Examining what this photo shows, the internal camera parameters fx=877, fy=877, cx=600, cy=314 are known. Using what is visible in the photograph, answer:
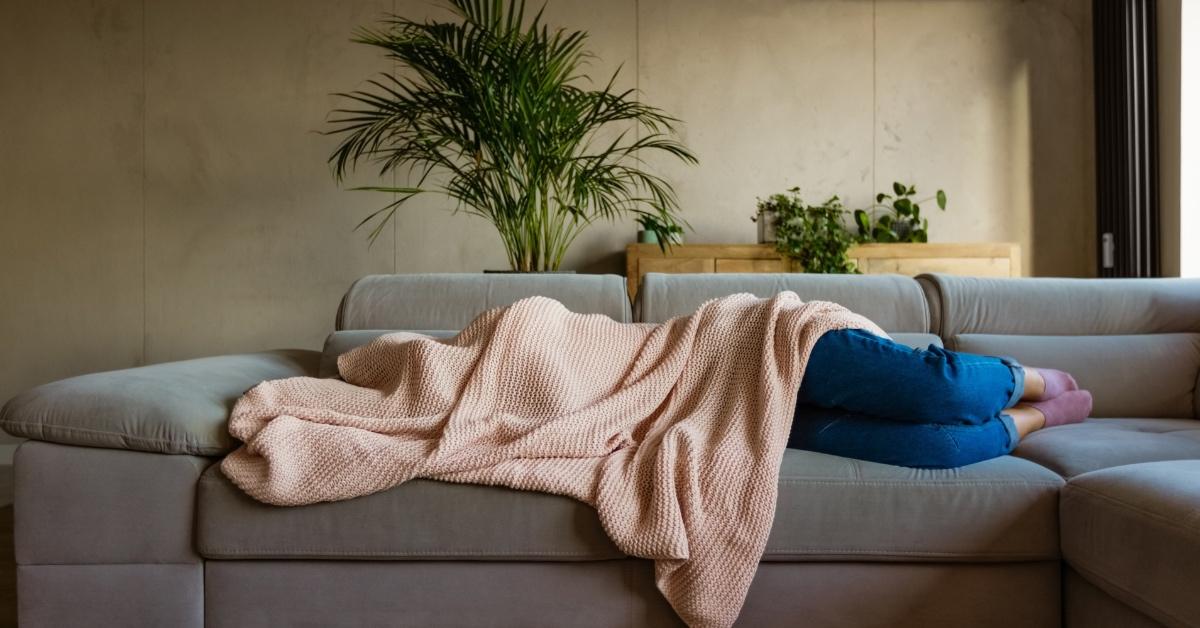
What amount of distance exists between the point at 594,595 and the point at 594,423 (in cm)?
32

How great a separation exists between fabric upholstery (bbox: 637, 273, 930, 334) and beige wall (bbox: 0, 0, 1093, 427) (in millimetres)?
1866

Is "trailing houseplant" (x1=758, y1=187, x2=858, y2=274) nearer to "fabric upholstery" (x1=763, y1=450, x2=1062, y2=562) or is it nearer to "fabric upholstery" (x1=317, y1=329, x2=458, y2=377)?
"fabric upholstery" (x1=317, y1=329, x2=458, y2=377)

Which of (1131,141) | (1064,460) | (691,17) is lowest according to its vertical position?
(1064,460)

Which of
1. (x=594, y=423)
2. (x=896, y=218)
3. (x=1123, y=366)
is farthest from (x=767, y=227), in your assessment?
(x=594, y=423)

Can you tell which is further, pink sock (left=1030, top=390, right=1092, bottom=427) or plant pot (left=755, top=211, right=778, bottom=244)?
plant pot (left=755, top=211, right=778, bottom=244)

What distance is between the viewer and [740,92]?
13.8 feet

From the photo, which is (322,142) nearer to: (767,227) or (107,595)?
(767,227)

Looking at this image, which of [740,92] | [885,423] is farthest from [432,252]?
[885,423]

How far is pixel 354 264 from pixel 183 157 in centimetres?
97

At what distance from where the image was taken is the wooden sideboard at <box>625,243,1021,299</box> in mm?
3754

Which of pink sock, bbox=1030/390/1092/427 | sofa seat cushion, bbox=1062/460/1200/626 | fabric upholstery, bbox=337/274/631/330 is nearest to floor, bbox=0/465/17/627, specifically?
fabric upholstery, bbox=337/274/631/330

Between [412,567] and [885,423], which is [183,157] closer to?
[412,567]

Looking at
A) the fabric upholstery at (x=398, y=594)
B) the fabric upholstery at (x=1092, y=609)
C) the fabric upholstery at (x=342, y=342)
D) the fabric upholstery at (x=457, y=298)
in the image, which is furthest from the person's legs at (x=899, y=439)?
the fabric upholstery at (x=342, y=342)

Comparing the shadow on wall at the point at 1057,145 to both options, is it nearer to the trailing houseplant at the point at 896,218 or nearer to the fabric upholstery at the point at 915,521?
the trailing houseplant at the point at 896,218
